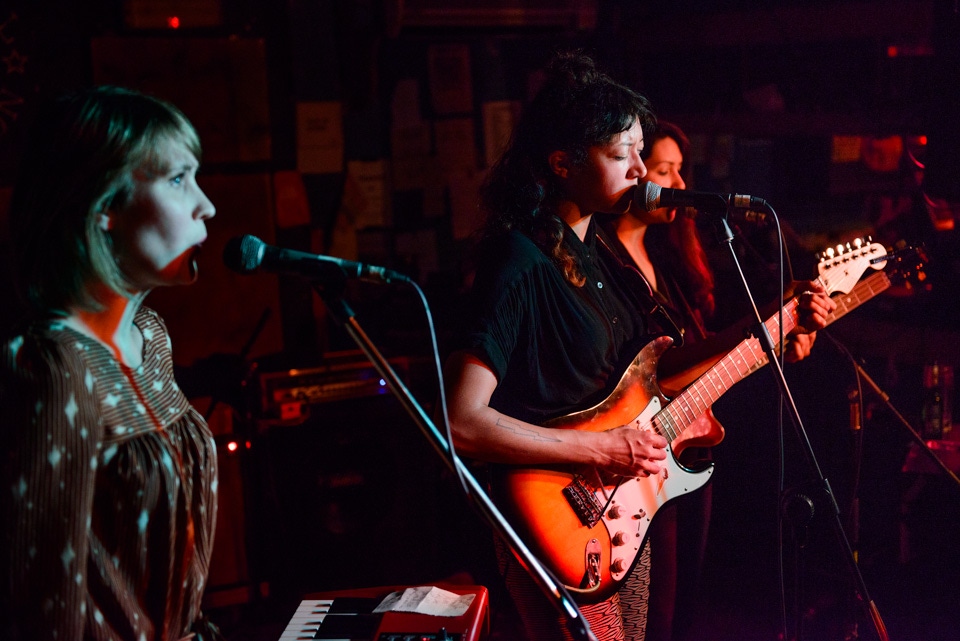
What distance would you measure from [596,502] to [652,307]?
61 cm

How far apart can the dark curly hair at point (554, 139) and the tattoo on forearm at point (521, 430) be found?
419 mm

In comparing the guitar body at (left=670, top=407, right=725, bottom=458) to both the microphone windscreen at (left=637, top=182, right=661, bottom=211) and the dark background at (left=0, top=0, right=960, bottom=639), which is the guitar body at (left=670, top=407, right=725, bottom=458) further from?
the dark background at (left=0, top=0, right=960, bottom=639)

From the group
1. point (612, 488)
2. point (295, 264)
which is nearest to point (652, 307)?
point (612, 488)

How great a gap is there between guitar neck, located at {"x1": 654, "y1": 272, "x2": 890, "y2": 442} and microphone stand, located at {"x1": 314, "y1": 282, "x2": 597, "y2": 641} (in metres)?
0.99

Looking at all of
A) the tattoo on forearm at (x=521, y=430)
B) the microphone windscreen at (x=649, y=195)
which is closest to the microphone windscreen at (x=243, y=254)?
the tattoo on forearm at (x=521, y=430)

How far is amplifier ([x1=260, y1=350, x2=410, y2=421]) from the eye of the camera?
129 inches

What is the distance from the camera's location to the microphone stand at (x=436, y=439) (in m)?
1.29

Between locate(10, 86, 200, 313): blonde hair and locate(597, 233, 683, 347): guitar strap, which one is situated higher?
locate(10, 86, 200, 313): blonde hair

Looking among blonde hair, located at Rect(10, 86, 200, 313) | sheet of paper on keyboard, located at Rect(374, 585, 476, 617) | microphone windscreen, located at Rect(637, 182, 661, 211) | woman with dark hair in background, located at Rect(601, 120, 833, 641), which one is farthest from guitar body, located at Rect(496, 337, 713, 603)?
blonde hair, located at Rect(10, 86, 200, 313)

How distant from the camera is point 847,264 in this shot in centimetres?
243

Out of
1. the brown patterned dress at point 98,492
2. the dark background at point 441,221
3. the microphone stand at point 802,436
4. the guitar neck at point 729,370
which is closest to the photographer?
the brown patterned dress at point 98,492

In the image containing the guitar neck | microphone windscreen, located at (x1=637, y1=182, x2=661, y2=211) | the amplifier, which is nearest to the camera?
microphone windscreen, located at (x1=637, y1=182, x2=661, y2=211)

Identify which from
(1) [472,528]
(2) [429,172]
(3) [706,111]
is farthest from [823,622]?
(2) [429,172]

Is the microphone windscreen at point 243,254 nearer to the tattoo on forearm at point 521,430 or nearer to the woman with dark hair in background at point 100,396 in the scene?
the woman with dark hair in background at point 100,396
